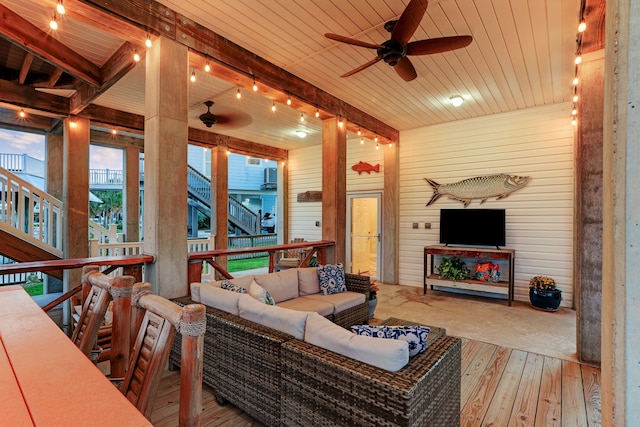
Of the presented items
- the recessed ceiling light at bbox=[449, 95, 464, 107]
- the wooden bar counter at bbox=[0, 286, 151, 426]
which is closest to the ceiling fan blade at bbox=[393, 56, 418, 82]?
the recessed ceiling light at bbox=[449, 95, 464, 107]

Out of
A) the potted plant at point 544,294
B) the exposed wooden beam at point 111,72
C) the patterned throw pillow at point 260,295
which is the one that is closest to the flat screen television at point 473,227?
the potted plant at point 544,294

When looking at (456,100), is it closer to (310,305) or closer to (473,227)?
(473,227)

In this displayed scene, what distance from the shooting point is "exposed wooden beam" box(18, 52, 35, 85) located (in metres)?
3.81

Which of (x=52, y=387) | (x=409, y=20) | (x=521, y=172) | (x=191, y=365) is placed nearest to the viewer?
(x=52, y=387)

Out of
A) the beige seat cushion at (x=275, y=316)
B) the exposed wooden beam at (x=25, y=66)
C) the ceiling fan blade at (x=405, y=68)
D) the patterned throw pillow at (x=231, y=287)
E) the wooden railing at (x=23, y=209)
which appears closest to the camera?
the beige seat cushion at (x=275, y=316)

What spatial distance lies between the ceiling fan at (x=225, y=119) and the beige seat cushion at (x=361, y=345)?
4.35 meters

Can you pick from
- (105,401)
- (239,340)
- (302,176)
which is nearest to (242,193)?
(302,176)

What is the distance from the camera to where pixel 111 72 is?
3.73m

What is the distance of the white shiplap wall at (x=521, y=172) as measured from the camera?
16.9ft

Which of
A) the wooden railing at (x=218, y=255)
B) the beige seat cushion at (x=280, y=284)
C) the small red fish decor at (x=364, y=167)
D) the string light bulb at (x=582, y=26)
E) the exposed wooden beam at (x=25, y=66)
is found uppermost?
the exposed wooden beam at (x=25, y=66)

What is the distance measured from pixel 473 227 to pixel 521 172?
125 centimetres

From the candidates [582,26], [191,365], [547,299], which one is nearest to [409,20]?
[582,26]

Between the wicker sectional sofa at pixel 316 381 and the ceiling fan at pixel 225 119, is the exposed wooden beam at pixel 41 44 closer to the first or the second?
the ceiling fan at pixel 225 119

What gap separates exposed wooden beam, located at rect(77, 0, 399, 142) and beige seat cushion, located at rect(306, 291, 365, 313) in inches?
107
